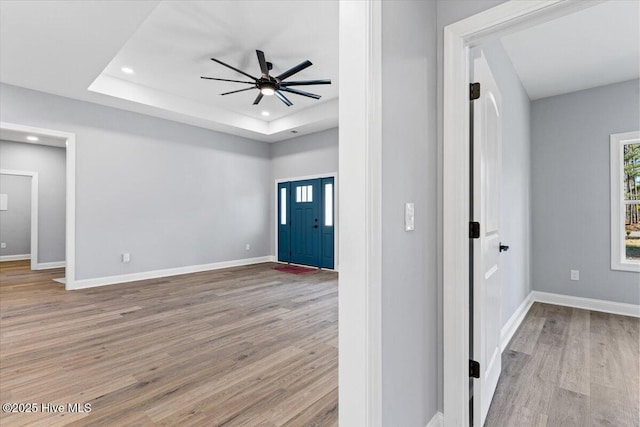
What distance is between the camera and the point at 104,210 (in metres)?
4.99

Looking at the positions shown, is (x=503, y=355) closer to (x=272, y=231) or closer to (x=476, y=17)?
(x=476, y=17)

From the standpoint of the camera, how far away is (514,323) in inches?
125

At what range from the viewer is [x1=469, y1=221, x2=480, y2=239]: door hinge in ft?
5.36

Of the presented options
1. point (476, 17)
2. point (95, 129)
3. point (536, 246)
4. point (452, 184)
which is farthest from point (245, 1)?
Result: point (536, 246)

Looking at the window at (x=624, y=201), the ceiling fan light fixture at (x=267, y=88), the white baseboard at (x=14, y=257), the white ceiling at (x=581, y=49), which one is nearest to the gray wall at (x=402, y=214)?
the white ceiling at (x=581, y=49)

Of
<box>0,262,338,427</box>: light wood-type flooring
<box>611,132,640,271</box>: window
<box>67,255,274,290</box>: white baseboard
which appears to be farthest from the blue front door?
<box>611,132,640,271</box>: window

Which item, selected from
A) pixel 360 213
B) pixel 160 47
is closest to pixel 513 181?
Answer: pixel 360 213

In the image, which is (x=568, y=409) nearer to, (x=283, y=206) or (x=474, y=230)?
(x=474, y=230)

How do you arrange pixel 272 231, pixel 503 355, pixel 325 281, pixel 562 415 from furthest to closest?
pixel 272 231, pixel 325 281, pixel 503 355, pixel 562 415

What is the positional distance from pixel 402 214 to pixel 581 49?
10.4ft

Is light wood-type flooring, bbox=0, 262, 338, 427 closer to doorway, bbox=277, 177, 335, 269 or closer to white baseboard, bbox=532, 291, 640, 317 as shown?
doorway, bbox=277, 177, 335, 269

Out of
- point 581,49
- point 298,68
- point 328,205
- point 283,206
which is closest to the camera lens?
point 581,49

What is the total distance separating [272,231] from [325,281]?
105 inches

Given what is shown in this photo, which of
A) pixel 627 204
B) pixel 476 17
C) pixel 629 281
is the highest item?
pixel 476 17
